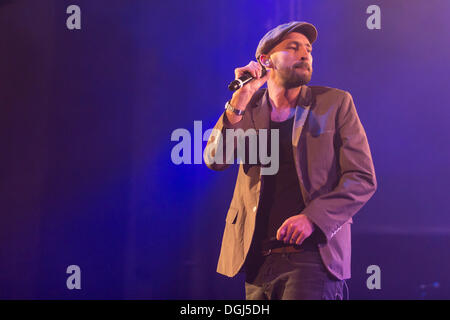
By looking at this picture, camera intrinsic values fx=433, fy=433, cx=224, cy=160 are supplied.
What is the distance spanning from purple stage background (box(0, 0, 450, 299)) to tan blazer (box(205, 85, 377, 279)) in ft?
1.15

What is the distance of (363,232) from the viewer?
2.29 meters

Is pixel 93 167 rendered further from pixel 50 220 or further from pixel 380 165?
pixel 380 165

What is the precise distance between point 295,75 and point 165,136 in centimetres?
80

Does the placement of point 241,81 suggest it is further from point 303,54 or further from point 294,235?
point 294,235

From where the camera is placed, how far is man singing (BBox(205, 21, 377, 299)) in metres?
1.83

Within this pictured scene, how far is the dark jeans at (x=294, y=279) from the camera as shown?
70.1 inches

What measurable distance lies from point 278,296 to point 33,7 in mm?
2168

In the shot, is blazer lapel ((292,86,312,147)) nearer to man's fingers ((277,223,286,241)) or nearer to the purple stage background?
Answer: the purple stage background

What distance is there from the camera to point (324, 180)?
1930mm

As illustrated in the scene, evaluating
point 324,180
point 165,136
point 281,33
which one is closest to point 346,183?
point 324,180

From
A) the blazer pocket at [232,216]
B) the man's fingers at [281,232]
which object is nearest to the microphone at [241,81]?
the blazer pocket at [232,216]

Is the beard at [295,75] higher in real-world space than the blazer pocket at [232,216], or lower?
higher

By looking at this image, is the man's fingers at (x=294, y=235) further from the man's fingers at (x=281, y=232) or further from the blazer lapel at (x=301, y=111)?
the blazer lapel at (x=301, y=111)
